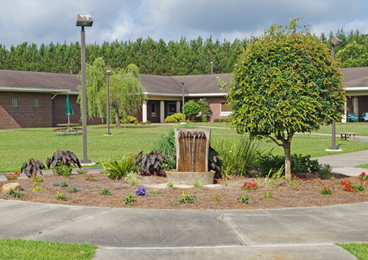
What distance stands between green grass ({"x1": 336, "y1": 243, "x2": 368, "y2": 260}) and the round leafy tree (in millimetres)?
3675

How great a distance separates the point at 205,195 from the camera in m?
7.84

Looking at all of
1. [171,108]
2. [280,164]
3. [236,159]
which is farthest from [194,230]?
[171,108]

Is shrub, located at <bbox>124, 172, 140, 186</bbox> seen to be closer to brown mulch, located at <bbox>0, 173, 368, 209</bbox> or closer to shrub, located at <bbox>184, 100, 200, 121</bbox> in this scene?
brown mulch, located at <bbox>0, 173, 368, 209</bbox>

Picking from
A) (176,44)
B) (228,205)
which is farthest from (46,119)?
(176,44)

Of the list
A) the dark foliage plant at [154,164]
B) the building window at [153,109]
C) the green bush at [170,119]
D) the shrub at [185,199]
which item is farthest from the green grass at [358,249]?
the building window at [153,109]

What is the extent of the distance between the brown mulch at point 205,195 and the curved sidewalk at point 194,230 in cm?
40

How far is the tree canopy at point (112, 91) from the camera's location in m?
35.5

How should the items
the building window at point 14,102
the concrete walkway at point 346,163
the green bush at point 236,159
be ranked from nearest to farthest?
the green bush at point 236,159 < the concrete walkway at point 346,163 < the building window at point 14,102

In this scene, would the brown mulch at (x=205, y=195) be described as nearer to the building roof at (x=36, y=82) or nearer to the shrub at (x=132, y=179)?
the shrub at (x=132, y=179)

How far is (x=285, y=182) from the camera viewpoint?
901cm

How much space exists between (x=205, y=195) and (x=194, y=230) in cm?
229

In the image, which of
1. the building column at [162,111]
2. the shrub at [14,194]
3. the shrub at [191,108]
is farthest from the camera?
the building column at [162,111]

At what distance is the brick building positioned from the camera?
125 feet

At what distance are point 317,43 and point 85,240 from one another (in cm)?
648
